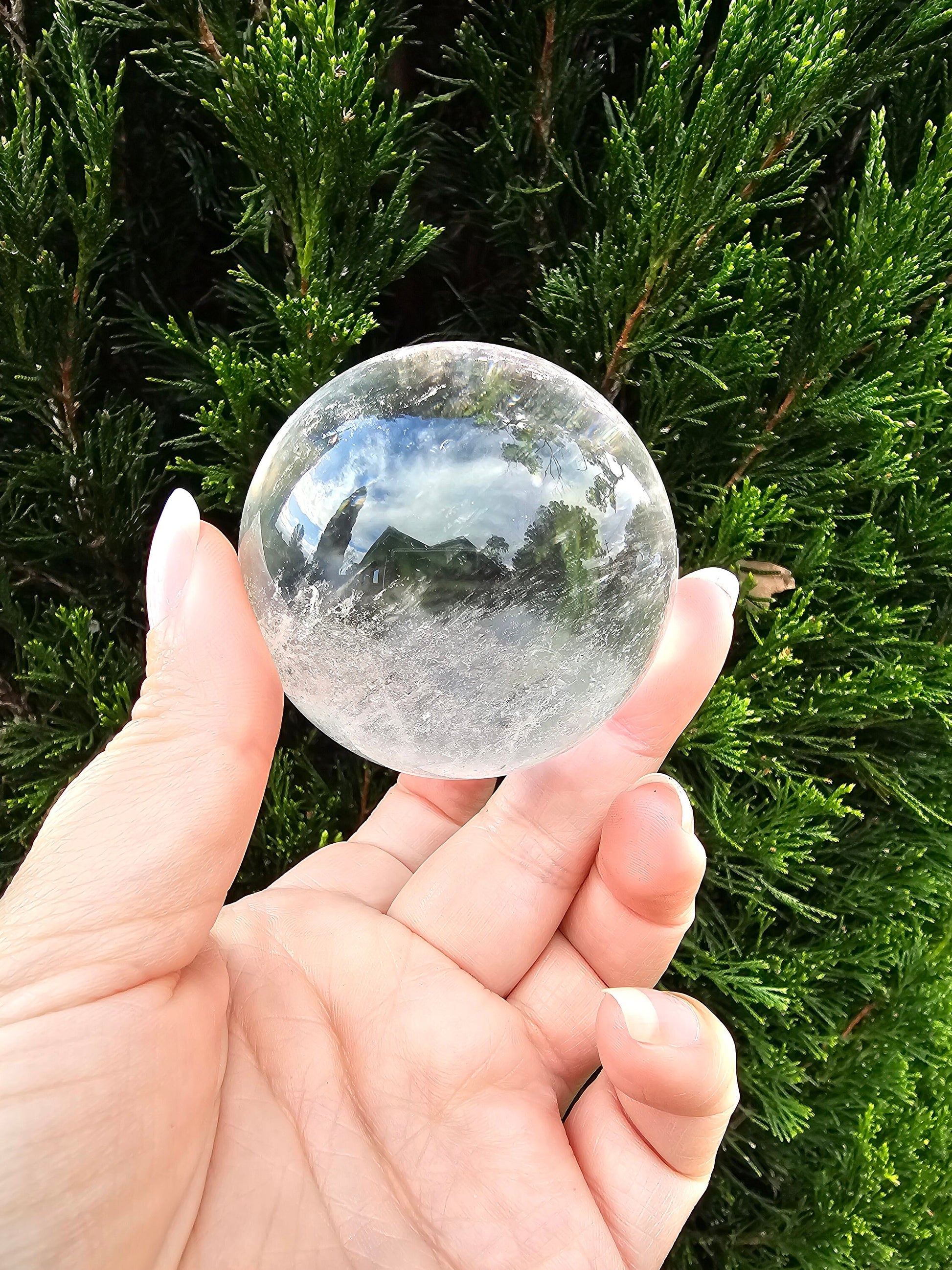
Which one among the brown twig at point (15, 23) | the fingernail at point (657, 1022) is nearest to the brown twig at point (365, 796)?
the fingernail at point (657, 1022)

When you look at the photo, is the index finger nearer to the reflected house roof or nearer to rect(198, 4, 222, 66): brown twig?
the reflected house roof

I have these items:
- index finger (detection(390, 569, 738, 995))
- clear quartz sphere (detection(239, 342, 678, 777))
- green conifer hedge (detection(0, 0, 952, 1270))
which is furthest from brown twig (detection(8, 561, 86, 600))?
index finger (detection(390, 569, 738, 995))

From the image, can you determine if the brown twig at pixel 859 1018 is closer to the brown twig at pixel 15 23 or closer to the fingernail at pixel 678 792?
the fingernail at pixel 678 792

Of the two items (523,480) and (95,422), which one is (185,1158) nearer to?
(523,480)

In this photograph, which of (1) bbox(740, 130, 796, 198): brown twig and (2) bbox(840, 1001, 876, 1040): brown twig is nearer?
(1) bbox(740, 130, 796, 198): brown twig

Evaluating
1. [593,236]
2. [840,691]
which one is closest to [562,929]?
[840,691]

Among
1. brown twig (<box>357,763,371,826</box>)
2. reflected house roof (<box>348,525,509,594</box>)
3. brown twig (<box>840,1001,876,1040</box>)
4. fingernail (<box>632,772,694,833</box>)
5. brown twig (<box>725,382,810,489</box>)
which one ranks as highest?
reflected house roof (<box>348,525,509,594</box>)

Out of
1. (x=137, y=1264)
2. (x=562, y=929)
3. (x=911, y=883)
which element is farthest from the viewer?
(x=911, y=883)
